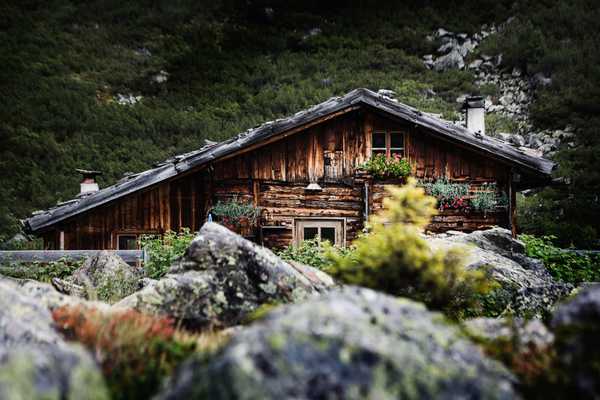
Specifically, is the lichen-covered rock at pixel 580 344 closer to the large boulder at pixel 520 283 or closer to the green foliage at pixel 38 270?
the large boulder at pixel 520 283

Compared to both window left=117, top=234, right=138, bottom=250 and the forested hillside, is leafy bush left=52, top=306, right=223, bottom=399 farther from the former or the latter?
the forested hillside

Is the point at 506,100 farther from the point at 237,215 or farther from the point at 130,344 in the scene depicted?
the point at 130,344

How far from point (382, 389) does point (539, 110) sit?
128 ft

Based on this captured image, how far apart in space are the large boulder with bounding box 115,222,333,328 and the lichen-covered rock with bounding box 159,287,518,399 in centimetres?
189

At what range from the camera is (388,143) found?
47.6 feet

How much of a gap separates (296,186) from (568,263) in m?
6.54

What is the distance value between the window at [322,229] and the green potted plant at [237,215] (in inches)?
45.7

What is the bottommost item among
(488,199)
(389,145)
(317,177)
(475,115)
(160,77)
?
(488,199)

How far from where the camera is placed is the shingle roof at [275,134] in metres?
13.0

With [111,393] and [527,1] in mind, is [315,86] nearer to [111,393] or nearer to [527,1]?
[527,1]

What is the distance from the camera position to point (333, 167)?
14.4 m

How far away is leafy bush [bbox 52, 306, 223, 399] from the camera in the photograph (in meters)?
3.06

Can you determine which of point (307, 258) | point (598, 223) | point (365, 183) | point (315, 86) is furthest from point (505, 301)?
point (315, 86)

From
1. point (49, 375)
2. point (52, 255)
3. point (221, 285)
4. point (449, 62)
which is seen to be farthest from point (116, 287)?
point (449, 62)
